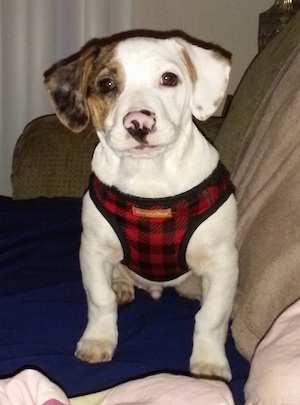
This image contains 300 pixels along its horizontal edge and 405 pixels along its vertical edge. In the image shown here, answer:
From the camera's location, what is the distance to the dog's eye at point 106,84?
5.04ft

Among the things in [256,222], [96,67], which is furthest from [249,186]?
[96,67]

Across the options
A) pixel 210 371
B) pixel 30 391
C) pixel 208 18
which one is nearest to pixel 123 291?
pixel 210 371

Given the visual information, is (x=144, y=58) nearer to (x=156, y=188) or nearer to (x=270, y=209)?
(x=156, y=188)

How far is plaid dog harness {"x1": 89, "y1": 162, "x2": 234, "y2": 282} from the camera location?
158 centimetres

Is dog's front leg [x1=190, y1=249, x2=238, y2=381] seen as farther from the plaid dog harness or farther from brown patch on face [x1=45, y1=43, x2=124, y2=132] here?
brown patch on face [x1=45, y1=43, x2=124, y2=132]

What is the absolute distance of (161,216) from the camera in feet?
5.21

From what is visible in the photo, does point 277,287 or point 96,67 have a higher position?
point 96,67

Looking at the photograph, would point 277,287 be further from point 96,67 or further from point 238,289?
point 96,67

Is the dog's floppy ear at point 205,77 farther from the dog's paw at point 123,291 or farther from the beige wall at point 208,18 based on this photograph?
the beige wall at point 208,18

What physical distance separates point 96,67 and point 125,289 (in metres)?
0.57

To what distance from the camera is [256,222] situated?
154cm

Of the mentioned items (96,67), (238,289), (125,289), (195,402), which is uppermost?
(96,67)

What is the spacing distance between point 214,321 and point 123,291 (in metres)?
0.34

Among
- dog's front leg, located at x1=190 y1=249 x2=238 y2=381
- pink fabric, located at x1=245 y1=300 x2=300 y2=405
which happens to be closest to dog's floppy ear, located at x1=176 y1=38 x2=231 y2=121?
dog's front leg, located at x1=190 y1=249 x2=238 y2=381
